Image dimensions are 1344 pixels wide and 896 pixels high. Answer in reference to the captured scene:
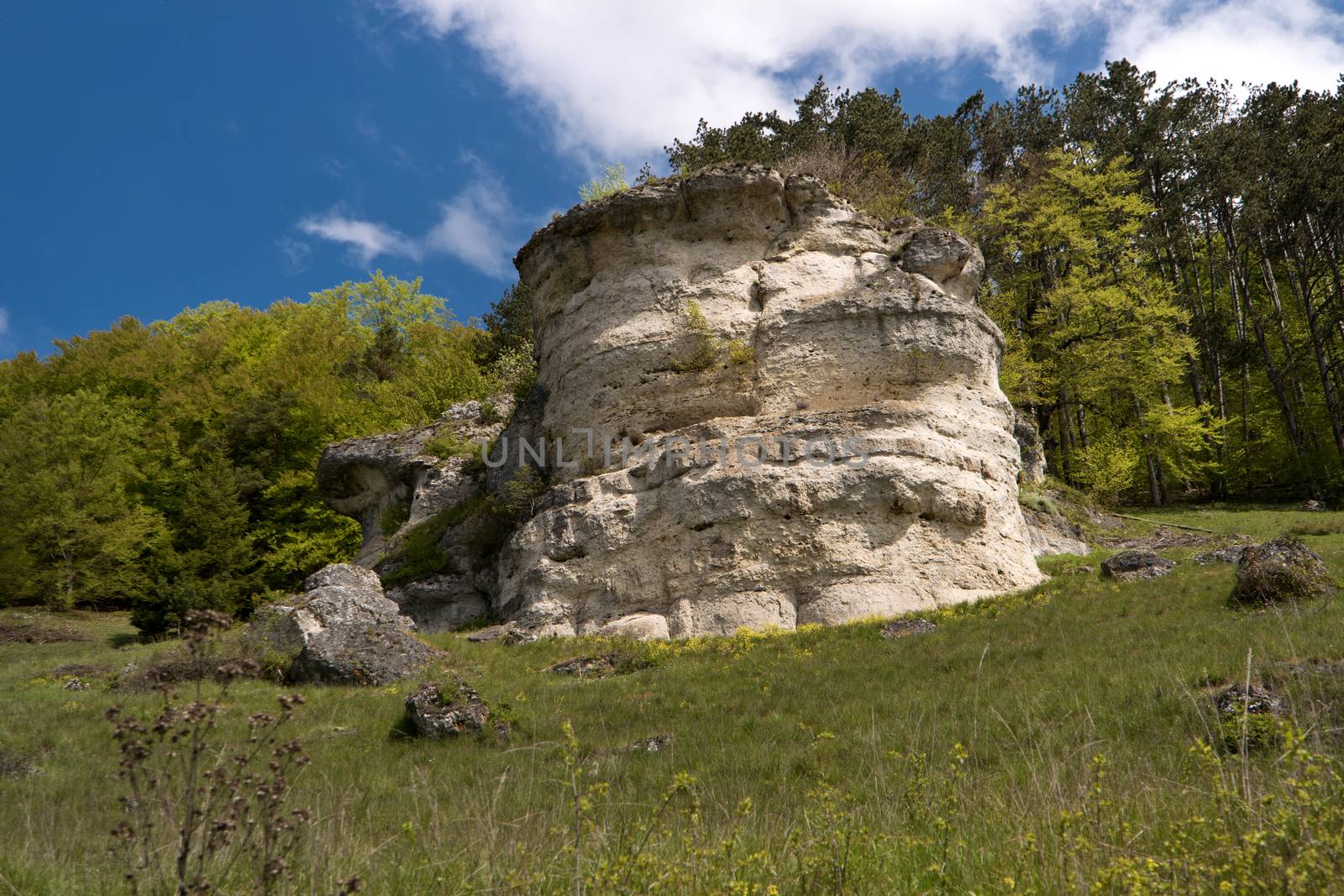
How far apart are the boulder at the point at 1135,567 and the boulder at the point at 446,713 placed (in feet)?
39.0

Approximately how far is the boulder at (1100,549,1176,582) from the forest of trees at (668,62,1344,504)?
11156mm

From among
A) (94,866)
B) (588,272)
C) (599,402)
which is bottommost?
(94,866)

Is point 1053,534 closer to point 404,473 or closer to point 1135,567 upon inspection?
point 1135,567

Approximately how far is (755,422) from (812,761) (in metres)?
11.1

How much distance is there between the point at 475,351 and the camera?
42.1m

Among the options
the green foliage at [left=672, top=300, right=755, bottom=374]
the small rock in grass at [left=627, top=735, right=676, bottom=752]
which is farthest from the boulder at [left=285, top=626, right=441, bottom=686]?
the green foliage at [left=672, top=300, right=755, bottom=374]

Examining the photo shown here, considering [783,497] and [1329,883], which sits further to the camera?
[783,497]

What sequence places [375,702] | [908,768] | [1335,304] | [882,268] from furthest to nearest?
[1335,304]
[882,268]
[375,702]
[908,768]

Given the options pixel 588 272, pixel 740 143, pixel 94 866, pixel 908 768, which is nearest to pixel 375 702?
pixel 94 866

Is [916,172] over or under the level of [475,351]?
over

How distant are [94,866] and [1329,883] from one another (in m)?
5.51

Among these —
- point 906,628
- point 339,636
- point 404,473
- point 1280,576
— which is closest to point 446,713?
point 339,636

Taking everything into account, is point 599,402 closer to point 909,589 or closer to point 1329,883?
point 909,589

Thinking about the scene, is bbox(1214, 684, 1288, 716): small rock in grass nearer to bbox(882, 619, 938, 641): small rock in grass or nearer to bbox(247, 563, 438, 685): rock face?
bbox(882, 619, 938, 641): small rock in grass
